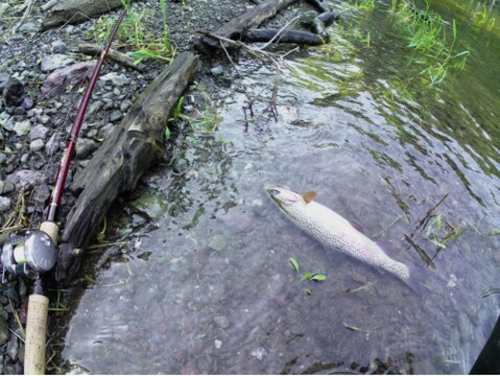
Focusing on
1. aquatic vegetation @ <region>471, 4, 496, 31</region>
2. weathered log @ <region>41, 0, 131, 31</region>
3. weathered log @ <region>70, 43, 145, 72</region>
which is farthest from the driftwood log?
aquatic vegetation @ <region>471, 4, 496, 31</region>

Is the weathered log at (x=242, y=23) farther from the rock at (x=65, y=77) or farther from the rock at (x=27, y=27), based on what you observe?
the rock at (x=27, y=27)

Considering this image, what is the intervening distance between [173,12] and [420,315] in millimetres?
6280

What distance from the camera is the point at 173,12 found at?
21.9 ft

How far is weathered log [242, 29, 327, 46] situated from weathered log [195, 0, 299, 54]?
0.16 meters

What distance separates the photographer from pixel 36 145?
3.86 meters

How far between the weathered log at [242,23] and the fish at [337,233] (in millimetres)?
3151

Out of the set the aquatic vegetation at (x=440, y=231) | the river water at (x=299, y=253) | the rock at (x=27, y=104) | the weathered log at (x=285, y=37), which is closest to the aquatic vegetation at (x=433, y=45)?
the river water at (x=299, y=253)

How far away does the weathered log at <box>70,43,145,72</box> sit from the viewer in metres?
5.09

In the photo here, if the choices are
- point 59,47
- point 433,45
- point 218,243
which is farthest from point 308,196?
point 433,45

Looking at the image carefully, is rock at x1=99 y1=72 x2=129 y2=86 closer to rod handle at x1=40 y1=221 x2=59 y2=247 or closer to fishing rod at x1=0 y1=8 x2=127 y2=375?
rod handle at x1=40 y1=221 x2=59 y2=247

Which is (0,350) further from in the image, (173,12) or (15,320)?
(173,12)

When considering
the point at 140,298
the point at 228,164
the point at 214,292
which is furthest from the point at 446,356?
the point at 228,164

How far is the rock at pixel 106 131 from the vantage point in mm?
4141

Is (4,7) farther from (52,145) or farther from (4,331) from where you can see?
(4,331)
